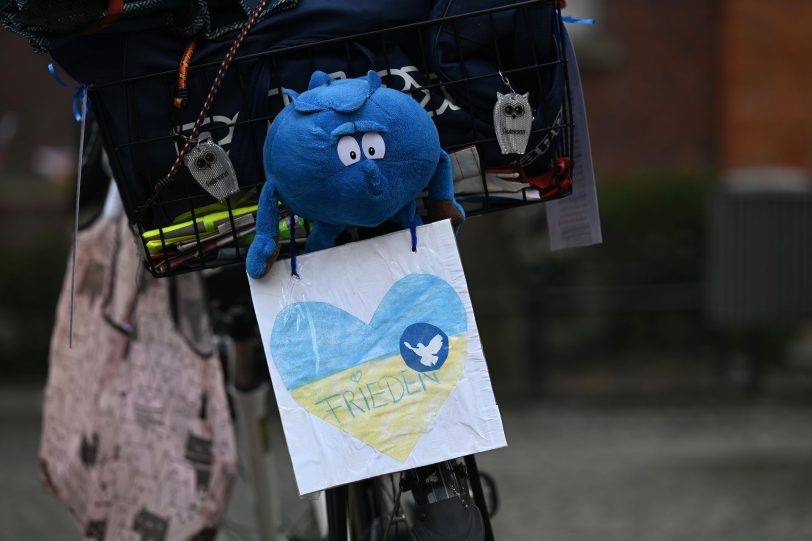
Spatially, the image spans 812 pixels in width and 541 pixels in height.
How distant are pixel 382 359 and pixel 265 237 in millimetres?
295

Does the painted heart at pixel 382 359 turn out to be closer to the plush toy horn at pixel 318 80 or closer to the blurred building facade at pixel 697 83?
the plush toy horn at pixel 318 80

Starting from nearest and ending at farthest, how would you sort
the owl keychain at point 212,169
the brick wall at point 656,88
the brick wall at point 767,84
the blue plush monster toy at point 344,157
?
the blue plush monster toy at point 344,157 → the owl keychain at point 212,169 → the brick wall at point 767,84 → the brick wall at point 656,88

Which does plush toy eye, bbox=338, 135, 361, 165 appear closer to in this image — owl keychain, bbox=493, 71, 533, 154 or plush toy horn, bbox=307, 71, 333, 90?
plush toy horn, bbox=307, 71, 333, 90

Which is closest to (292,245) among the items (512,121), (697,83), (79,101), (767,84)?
(512,121)

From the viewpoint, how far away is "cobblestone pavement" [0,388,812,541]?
194 inches

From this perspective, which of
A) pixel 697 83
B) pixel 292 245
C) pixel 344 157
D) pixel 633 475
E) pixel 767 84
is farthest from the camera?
pixel 697 83

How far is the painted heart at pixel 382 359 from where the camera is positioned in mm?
1970

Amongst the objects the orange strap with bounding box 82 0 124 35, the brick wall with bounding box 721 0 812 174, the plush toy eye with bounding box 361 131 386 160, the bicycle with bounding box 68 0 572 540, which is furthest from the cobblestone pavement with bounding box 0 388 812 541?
the orange strap with bounding box 82 0 124 35

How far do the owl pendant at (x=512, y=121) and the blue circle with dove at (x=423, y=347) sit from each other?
39cm

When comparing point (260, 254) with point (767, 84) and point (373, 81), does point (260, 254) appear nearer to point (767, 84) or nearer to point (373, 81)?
point (373, 81)

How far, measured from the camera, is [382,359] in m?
1.99

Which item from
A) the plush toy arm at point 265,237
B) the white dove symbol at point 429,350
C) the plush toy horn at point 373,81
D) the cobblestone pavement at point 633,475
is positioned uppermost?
the plush toy horn at point 373,81

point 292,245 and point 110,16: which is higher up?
point 110,16

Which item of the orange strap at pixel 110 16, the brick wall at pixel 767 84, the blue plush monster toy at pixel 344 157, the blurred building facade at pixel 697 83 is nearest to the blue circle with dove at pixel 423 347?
the blue plush monster toy at pixel 344 157
